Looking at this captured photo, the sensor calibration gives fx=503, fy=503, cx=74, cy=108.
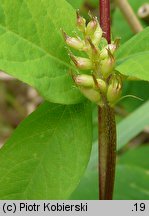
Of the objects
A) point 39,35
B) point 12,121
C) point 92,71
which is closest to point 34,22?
point 39,35

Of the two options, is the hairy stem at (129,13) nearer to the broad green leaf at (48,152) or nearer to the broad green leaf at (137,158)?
the broad green leaf at (137,158)

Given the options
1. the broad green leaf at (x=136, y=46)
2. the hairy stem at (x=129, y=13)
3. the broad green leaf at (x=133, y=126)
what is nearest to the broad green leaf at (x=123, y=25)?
the hairy stem at (x=129, y=13)

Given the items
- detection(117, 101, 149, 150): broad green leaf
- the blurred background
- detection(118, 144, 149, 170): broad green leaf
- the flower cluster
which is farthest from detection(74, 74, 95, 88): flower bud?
detection(118, 144, 149, 170): broad green leaf

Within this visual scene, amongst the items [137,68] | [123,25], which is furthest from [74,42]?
[123,25]

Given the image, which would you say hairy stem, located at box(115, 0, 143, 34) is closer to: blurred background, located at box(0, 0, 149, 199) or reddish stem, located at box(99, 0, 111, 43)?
blurred background, located at box(0, 0, 149, 199)

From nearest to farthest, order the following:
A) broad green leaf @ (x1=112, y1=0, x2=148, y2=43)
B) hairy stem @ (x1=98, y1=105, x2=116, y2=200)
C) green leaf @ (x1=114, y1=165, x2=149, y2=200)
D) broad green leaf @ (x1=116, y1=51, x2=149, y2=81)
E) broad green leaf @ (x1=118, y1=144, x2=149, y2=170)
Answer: broad green leaf @ (x1=116, y1=51, x2=149, y2=81) → hairy stem @ (x1=98, y1=105, x2=116, y2=200) → green leaf @ (x1=114, y1=165, x2=149, y2=200) → broad green leaf @ (x1=112, y1=0, x2=148, y2=43) → broad green leaf @ (x1=118, y1=144, x2=149, y2=170)

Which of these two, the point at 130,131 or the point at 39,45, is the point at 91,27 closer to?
the point at 39,45
